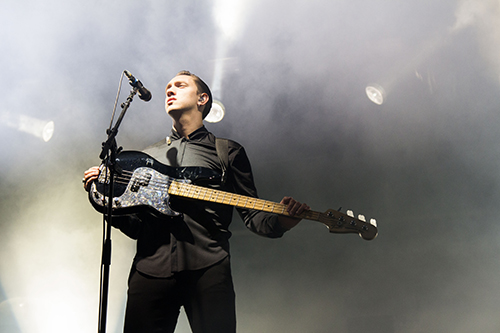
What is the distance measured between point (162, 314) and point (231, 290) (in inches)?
15.5

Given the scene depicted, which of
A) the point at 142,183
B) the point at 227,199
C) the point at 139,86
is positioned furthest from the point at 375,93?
the point at 142,183

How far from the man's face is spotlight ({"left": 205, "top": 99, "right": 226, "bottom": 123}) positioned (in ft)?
1.47

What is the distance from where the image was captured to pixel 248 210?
7.00 ft

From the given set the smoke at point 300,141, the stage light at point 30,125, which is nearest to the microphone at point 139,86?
the smoke at point 300,141

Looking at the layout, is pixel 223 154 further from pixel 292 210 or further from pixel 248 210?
pixel 292 210

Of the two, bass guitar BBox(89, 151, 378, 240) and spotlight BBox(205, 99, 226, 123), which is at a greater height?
spotlight BBox(205, 99, 226, 123)

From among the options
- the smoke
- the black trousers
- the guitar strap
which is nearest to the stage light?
the smoke

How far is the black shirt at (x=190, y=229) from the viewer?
1.92 metres

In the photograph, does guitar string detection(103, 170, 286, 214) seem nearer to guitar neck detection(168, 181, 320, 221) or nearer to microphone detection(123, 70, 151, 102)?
guitar neck detection(168, 181, 320, 221)

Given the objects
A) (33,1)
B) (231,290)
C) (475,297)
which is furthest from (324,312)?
(33,1)

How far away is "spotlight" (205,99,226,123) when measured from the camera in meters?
2.97

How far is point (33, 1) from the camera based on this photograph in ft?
10.5

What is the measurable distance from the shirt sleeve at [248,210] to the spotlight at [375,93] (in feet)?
4.81

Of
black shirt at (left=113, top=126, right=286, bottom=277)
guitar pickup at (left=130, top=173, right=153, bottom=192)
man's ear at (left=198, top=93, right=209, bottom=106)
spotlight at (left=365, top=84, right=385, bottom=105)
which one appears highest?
spotlight at (left=365, top=84, right=385, bottom=105)
